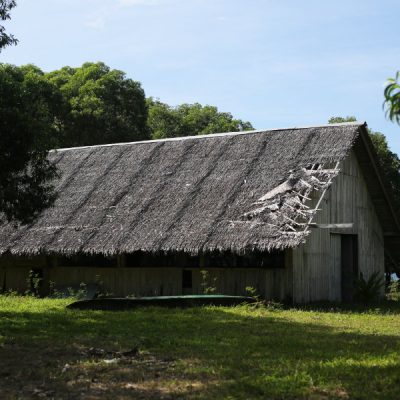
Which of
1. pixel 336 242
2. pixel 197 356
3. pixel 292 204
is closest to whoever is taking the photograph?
pixel 197 356

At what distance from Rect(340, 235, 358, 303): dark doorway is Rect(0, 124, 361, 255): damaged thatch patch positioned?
3043 mm

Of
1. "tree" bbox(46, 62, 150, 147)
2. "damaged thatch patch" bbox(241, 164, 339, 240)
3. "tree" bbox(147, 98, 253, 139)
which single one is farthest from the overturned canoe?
"tree" bbox(147, 98, 253, 139)

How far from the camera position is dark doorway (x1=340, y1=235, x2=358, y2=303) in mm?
18141

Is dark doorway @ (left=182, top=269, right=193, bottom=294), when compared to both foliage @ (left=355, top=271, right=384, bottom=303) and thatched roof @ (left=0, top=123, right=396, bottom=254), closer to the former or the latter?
thatched roof @ (left=0, top=123, right=396, bottom=254)

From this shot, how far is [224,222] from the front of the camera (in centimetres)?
1587

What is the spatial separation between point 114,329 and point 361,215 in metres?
10.6

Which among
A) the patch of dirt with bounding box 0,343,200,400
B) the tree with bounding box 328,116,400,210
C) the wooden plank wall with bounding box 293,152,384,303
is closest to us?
the patch of dirt with bounding box 0,343,200,400

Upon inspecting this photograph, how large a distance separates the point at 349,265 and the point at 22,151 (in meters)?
10.5

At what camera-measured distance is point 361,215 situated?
63.2 feet

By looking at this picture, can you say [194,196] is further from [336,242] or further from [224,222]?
[336,242]

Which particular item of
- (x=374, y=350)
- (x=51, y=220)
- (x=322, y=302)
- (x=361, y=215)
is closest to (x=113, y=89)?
(x=51, y=220)

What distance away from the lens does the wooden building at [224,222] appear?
51.9 ft

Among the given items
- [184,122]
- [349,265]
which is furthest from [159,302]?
[184,122]

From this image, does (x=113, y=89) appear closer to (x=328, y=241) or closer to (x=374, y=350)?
(x=328, y=241)
